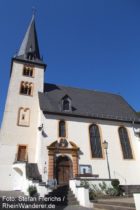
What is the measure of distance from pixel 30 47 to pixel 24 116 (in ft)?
38.4

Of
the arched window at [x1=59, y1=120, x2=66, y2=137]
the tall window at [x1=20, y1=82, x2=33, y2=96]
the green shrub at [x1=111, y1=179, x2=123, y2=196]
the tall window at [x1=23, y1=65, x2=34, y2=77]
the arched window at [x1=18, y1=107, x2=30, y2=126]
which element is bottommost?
the green shrub at [x1=111, y1=179, x2=123, y2=196]

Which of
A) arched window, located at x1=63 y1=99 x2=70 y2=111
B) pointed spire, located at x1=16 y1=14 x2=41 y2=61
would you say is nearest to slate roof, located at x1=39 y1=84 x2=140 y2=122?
arched window, located at x1=63 y1=99 x2=70 y2=111

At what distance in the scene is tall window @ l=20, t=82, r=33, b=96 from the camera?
72.6 ft

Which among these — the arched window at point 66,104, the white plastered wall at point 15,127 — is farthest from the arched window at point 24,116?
the arched window at point 66,104

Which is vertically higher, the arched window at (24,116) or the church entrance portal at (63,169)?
the arched window at (24,116)

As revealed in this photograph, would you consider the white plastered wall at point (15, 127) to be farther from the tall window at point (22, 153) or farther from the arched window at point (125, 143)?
the arched window at point (125, 143)

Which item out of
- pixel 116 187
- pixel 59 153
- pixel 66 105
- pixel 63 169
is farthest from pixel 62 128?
pixel 116 187

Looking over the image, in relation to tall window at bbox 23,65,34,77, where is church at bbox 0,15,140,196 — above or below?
below

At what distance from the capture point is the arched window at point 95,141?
18312mm

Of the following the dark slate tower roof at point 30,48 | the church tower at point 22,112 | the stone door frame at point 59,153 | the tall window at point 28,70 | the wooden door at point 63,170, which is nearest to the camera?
the stone door frame at point 59,153

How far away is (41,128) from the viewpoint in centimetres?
1762

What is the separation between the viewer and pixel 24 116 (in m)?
20.2

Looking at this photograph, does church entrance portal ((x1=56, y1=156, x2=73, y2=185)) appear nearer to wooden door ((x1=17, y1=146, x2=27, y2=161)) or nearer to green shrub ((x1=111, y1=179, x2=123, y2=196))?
wooden door ((x1=17, y1=146, x2=27, y2=161))

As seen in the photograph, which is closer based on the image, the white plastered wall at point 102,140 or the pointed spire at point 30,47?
the white plastered wall at point 102,140
